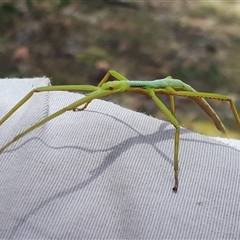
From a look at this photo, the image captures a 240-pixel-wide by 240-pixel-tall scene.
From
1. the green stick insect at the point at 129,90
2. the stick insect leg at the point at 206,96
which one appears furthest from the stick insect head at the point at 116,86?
the stick insect leg at the point at 206,96

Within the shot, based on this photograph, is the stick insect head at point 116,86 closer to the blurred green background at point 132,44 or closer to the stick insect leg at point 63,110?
the stick insect leg at point 63,110

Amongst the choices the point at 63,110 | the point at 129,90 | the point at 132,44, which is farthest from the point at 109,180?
the point at 132,44

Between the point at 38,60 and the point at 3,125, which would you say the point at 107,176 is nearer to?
the point at 3,125

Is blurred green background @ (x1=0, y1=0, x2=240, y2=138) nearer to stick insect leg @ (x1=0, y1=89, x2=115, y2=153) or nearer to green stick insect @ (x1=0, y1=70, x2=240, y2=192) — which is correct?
green stick insect @ (x1=0, y1=70, x2=240, y2=192)

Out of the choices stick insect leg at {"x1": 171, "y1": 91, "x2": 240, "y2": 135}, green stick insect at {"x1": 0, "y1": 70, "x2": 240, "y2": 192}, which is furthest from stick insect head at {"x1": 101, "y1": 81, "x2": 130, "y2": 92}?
stick insect leg at {"x1": 171, "y1": 91, "x2": 240, "y2": 135}

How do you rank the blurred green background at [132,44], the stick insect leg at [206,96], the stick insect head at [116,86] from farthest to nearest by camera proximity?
the blurred green background at [132,44] < the stick insect leg at [206,96] < the stick insect head at [116,86]

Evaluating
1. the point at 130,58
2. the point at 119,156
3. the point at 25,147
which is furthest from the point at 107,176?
the point at 130,58
